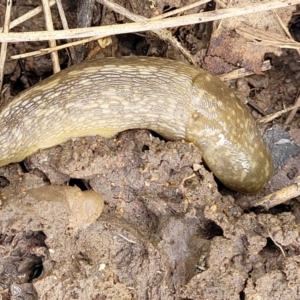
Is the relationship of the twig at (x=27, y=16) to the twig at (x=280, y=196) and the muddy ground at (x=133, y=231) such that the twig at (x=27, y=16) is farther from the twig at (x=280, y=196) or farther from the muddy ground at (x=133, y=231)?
the twig at (x=280, y=196)

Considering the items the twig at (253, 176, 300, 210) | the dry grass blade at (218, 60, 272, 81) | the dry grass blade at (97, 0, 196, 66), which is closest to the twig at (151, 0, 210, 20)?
the dry grass blade at (97, 0, 196, 66)

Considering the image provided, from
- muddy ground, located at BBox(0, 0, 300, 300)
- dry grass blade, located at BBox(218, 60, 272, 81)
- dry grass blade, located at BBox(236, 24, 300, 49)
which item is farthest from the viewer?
dry grass blade, located at BBox(218, 60, 272, 81)

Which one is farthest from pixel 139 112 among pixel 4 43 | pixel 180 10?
pixel 4 43

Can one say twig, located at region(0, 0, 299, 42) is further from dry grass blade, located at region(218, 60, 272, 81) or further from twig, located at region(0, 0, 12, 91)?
dry grass blade, located at region(218, 60, 272, 81)

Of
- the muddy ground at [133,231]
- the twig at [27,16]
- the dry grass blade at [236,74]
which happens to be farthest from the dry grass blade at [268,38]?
the twig at [27,16]

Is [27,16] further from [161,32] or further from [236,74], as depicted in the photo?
[236,74]

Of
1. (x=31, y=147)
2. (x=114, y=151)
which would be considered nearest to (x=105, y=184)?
(x=114, y=151)

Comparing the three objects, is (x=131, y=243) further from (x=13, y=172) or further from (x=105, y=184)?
(x=13, y=172)
